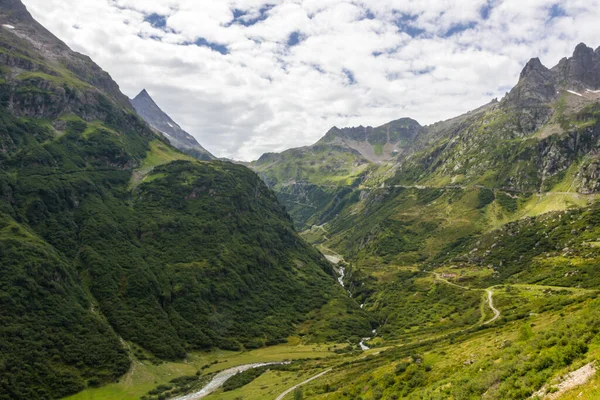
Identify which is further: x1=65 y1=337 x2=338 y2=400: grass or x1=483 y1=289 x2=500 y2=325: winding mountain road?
x1=483 y1=289 x2=500 y2=325: winding mountain road

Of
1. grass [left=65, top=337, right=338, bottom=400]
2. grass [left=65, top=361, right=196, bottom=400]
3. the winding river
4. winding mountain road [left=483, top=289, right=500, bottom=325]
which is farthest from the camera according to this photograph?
winding mountain road [left=483, top=289, right=500, bottom=325]

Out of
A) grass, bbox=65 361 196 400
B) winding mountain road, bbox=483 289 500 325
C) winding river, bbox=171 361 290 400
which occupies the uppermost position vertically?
grass, bbox=65 361 196 400

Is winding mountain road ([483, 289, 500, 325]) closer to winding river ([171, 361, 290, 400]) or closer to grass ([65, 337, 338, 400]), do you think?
grass ([65, 337, 338, 400])

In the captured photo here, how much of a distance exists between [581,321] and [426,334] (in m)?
129

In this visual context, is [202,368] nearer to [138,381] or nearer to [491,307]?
[138,381]

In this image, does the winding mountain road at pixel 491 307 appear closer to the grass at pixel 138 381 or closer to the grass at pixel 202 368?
the grass at pixel 202 368

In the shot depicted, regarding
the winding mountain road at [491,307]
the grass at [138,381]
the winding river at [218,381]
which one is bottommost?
the winding mountain road at [491,307]

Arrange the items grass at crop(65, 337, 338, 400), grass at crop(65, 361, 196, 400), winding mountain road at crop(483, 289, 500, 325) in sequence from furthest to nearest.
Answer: winding mountain road at crop(483, 289, 500, 325)
grass at crop(65, 337, 338, 400)
grass at crop(65, 361, 196, 400)

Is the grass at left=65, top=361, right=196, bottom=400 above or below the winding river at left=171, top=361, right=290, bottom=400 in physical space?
above

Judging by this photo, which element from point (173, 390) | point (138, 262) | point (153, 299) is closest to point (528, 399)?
point (173, 390)

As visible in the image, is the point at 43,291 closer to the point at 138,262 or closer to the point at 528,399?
the point at 138,262

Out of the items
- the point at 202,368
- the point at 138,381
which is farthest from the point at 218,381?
the point at 138,381

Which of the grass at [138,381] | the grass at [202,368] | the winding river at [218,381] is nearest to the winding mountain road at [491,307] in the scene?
the grass at [202,368]

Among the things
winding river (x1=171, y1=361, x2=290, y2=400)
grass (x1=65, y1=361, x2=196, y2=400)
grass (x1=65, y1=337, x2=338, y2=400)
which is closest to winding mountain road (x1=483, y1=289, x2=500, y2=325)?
grass (x1=65, y1=337, x2=338, y2=400)
